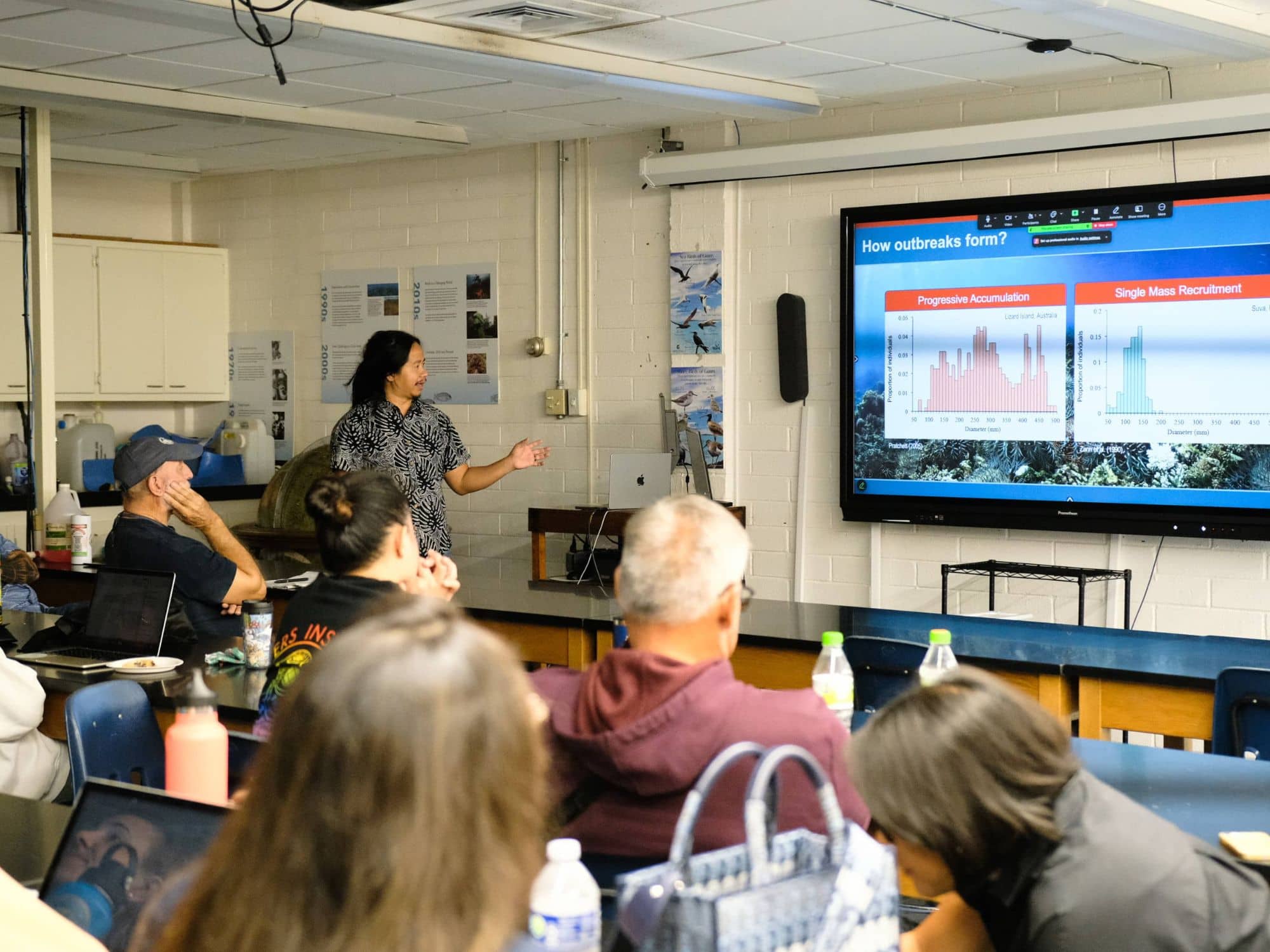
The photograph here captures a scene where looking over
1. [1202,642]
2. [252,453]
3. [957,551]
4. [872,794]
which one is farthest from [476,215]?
[872,794]

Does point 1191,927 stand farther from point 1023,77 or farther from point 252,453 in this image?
point 252,453

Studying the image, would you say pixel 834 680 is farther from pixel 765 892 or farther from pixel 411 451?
pixel 411 451

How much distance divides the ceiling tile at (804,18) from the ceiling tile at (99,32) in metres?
1.69

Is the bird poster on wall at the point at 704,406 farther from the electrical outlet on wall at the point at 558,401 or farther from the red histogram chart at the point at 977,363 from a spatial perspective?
the red histogram chart at the point at 977,363

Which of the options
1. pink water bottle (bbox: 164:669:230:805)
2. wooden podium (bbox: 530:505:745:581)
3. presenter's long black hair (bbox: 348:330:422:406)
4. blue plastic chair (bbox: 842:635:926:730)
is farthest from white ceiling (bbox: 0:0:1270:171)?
pink water bottle (bbox: 164:669:230:805)

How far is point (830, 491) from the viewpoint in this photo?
608 cm

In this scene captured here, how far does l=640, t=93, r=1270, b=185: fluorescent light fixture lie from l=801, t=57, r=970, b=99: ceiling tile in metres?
0.18

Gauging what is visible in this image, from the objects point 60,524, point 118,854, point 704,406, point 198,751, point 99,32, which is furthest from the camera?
point 704,406

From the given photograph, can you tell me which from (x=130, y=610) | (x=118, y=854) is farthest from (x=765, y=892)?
(x=130, y=610)

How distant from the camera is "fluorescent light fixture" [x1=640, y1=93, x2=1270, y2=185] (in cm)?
493

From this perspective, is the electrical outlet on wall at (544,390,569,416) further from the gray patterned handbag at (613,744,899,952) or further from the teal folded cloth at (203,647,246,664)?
the gray patterned handbag at (613,744,899,952)

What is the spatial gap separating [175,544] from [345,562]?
1426mm

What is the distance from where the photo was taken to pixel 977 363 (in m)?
5.66

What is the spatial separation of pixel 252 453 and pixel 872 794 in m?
6.63
